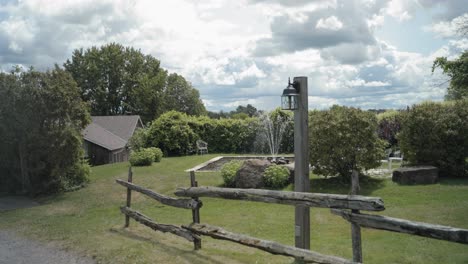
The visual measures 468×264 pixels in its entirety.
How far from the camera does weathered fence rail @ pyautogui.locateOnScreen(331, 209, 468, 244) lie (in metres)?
4.39

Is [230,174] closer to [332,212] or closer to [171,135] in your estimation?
[332,212]

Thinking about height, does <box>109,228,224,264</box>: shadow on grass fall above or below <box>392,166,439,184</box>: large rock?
below

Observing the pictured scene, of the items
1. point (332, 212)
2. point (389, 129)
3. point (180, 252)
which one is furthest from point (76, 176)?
point (389, 129)

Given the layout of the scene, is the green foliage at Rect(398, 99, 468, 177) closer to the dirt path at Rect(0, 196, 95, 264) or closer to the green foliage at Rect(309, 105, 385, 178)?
the green foliage at Rect(309, 105, 385, 178)

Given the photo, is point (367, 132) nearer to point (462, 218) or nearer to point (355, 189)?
point (462, 218)

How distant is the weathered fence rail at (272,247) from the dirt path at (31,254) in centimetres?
203

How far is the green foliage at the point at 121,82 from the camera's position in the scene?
5875cm

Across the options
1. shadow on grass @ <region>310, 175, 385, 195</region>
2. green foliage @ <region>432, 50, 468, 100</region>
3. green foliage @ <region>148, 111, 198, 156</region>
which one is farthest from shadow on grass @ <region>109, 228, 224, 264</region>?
green foliage @ <region>148, 111, 198, 156</region>

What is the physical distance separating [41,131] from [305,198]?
13379 millimetres

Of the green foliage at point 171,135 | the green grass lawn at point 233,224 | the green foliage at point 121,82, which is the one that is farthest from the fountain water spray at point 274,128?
the green foliage at point 121,82

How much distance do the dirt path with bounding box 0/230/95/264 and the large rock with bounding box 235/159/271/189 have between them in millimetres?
6145

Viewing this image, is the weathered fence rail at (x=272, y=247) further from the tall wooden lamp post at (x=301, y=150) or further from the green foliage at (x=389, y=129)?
the green foliage at (x=389, y=129)

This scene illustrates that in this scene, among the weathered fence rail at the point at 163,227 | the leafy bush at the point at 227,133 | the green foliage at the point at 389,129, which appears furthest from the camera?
the leafy bush at the point at 227,133

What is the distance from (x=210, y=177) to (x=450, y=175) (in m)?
8.02
